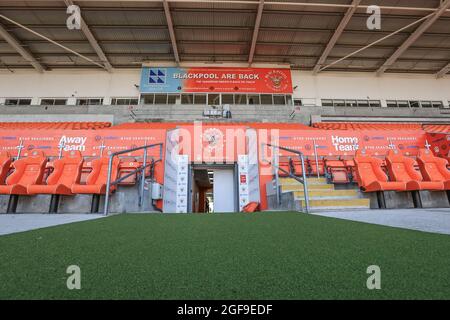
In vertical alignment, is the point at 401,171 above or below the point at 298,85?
Result: below

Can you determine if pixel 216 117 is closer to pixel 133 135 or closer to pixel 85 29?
pixel 133 135

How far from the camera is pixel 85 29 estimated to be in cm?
1046

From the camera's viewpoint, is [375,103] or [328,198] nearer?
[328,198]

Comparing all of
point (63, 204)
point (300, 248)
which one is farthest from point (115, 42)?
point (300, 248)

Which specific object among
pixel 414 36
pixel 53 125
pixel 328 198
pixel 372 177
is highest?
pixel 414 36

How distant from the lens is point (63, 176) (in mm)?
4223

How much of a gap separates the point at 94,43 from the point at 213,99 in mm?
6398

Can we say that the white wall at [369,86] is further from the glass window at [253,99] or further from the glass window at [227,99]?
the glass window at [227,99]

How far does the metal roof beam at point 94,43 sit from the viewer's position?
1027 cm

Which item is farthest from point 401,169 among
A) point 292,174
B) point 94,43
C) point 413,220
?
point 94,43

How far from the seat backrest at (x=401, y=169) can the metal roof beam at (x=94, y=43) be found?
12.5 meters

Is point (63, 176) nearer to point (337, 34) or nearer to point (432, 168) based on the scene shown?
point (432, 168)

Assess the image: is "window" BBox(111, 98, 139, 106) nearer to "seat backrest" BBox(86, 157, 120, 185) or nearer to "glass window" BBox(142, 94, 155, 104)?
"glass window" BBox(142, 94, 155, 104)

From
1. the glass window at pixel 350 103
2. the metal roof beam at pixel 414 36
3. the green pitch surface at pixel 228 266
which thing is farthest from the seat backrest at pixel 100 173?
the metal roof beam at pixel 414 36
